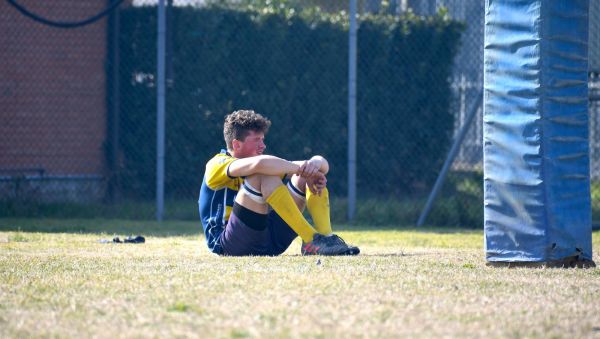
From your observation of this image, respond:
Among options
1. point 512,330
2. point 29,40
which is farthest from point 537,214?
point 29,40

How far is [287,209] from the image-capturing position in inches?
287

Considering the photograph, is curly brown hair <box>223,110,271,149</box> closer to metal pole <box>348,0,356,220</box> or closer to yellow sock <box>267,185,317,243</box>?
yellow sock <box>267,185,317,243</box>

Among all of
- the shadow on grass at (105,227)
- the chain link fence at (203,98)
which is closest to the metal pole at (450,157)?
the chain link fence at (203,98)

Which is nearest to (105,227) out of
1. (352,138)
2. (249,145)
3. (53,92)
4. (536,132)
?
(53,92)

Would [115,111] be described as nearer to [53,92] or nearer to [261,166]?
[53,92]

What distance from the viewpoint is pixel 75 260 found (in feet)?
23.9

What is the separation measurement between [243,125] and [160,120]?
16.5 ft

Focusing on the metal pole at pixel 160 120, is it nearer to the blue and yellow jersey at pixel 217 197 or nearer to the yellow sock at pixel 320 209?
the blue and yellow jersey at pixel 217 197

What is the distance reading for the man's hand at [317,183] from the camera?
7.45 metres

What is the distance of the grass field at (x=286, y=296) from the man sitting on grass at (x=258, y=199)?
0.64ft

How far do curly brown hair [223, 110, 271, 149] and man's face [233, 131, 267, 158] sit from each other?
3 centimetres

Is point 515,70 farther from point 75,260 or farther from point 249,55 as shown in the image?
point 249,55

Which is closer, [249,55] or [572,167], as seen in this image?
[572,167]

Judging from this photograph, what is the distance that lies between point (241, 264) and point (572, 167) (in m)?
2.30
